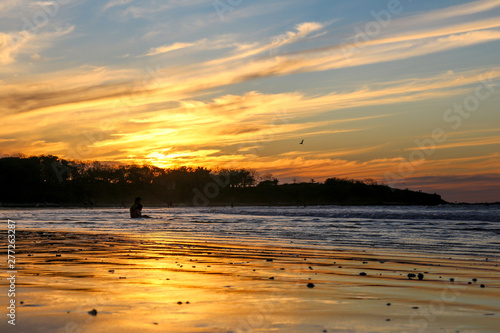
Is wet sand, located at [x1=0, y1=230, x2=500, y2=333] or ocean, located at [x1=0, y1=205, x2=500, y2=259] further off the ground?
wet sand, located at [x1=0, y1=230, x2=500, y2=333]

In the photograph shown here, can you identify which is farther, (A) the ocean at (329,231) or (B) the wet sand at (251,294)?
(A) the ocean at (329,231)

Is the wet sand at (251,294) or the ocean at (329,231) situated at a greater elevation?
the wet sand at (251,294)

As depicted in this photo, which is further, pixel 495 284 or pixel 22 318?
pixel 495 284

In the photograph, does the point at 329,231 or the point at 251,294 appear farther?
the point at 329,231

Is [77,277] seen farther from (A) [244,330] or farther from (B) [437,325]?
(B) [437,325]

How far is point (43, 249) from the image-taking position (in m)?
17.3

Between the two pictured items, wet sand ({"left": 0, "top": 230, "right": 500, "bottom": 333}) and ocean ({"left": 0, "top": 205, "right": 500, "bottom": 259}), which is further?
ocean ({"left": 0, "top": 205, "right": 500, "bottom": 259})

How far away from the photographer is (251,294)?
8875 mm

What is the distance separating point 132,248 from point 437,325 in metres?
13.3

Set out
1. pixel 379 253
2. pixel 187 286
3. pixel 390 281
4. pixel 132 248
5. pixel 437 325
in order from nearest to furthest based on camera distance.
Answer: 1. pixel 437 325
2. pixel 187 286
3. pixel 390 281
4. pixel 379 253
5. pixel 132 248

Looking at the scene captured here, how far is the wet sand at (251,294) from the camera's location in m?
6.68

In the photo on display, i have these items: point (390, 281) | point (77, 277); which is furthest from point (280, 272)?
point (77, 277)

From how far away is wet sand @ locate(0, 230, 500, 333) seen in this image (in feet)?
21.9

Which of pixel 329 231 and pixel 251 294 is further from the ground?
pixel 251 294
